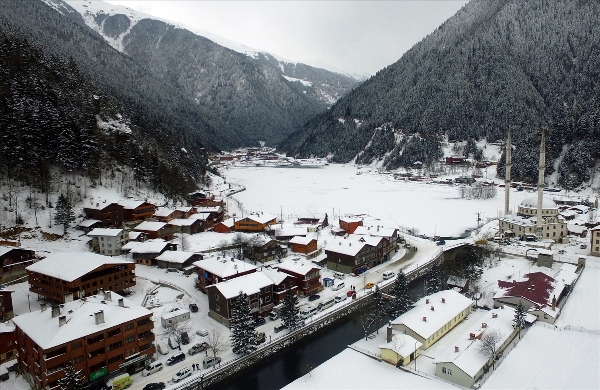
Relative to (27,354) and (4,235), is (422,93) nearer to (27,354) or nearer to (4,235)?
(4,235)

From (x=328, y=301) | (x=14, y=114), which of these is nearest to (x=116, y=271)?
(x=328, y=301)

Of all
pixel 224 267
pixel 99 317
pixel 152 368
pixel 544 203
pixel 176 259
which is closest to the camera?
pixel 99 317

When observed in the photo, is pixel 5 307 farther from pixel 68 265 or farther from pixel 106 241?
pixel 106 241

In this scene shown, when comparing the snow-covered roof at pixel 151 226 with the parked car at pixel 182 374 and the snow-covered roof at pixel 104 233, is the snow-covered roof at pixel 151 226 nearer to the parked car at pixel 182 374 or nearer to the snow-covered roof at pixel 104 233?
the snow-covered roof at pixel 104 233

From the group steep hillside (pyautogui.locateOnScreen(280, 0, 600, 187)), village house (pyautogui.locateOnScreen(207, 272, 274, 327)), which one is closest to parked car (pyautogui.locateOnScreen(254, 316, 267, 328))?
village house (pyautogui.locateOnScreen(207, 272, 274, 327))

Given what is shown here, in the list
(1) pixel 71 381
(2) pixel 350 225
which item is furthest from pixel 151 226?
(1) pixel 71 381

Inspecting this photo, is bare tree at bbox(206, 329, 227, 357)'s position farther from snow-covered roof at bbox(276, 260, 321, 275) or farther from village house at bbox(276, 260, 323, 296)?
snow-covered roof at bbox(276, 260, 321, 275)

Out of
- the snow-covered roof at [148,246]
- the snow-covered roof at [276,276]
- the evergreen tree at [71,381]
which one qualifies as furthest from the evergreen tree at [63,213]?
the evergreen tree at [71,381]
